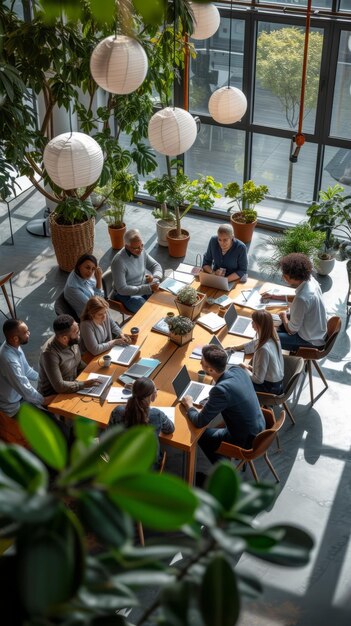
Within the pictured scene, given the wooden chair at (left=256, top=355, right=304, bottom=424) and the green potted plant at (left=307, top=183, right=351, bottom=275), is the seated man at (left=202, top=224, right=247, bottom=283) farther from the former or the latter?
the green potted plant at (left=307, top=183, right=351, bottom=275)

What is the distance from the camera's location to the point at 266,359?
579 centimetres

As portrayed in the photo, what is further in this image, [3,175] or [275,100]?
[275,100]

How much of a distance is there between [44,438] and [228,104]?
6946 millimetres

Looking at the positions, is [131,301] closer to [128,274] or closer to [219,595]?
[128,274]

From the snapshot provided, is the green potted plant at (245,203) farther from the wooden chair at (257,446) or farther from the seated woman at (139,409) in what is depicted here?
the seated woman at (139,409)

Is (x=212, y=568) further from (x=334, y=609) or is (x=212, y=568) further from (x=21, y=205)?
(x=21, y=205)

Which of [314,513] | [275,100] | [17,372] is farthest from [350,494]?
[275,100]

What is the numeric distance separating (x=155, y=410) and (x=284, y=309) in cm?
216

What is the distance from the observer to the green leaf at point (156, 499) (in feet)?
2.26

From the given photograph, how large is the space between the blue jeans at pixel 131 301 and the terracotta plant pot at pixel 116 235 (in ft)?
6.55

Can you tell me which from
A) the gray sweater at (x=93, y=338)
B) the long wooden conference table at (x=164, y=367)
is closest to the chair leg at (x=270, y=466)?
the long wooden conference table at (x=164, y=367)

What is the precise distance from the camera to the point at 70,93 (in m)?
7.75

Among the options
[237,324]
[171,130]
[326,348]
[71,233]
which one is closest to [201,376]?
[237,324]

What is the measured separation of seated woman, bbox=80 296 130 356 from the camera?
614cm
